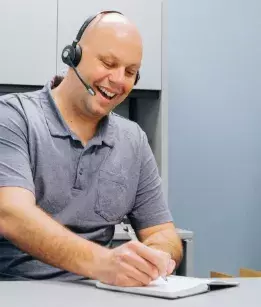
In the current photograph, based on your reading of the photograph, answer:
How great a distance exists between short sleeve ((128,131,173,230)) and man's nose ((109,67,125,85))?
0.23 metres

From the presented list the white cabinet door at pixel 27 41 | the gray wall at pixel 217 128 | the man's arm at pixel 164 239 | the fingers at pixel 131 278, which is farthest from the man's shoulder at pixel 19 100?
the gray wall at pixel 217 128

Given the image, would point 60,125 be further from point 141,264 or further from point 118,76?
point 141,264

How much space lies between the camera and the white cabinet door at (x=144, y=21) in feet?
7.51

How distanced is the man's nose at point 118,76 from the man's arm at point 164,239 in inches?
15.7

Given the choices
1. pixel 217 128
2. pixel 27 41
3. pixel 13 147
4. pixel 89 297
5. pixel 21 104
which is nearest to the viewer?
pixel 89 297

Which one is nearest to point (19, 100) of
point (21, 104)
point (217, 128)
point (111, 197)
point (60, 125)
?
point (21, 104)

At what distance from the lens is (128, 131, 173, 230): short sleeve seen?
150cm

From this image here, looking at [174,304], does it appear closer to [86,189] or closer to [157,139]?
[86,189]

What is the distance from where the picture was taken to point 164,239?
1437 mm

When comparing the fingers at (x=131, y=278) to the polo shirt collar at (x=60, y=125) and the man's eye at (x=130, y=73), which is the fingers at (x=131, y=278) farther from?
the man's eye at (x=130, y=73)

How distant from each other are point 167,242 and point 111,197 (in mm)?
185

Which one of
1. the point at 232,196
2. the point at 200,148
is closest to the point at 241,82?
the point at 200,148

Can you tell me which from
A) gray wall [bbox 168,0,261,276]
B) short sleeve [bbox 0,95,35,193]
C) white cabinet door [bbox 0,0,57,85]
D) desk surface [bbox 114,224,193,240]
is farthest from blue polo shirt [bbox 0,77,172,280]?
gray wall [bbox 168,0,261,276]

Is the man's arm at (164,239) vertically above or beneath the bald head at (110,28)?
beneath
